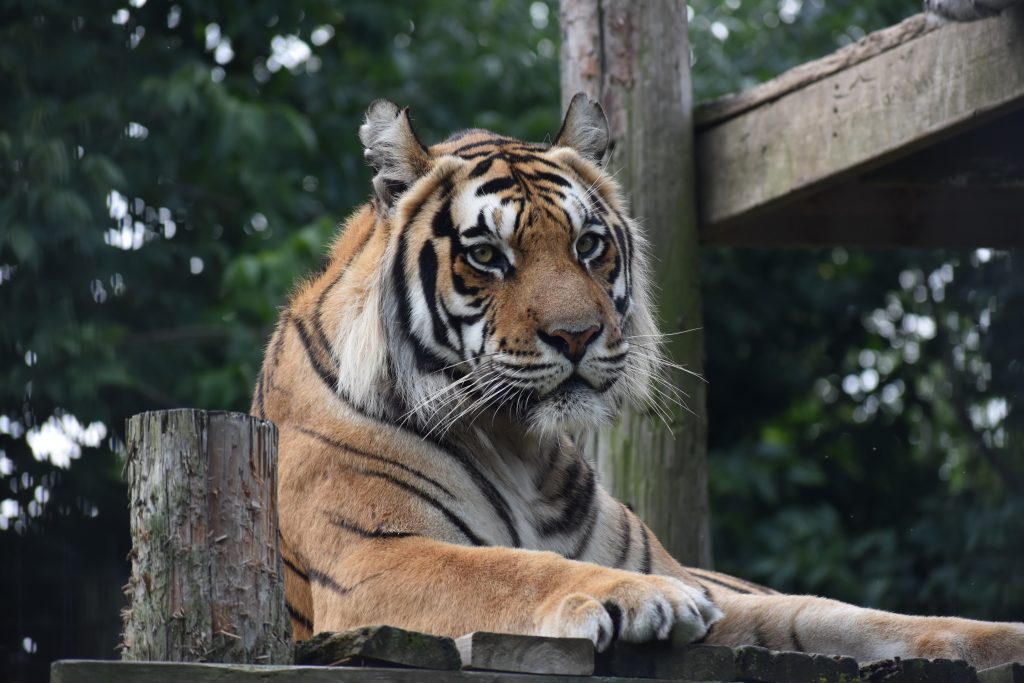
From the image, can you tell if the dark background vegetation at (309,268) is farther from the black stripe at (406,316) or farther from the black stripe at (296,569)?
the black stripe at (406,316)

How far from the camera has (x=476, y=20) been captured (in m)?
9.89

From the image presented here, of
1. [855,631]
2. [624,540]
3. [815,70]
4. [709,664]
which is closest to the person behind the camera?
[709,664]

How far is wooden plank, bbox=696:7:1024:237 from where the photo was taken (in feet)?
11.8

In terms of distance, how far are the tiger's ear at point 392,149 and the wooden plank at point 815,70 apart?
1353 mm

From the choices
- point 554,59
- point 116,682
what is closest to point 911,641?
Answer: point 116,682

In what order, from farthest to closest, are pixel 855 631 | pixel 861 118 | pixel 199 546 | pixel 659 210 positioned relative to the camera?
pixel 659 210 < pixel 861 118 < pixel 855 631 < pixel 199 546

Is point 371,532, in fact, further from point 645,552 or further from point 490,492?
point 645,552

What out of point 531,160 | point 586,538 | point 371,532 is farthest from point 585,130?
point 371,532

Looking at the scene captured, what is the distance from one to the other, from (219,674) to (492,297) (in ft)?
4.52

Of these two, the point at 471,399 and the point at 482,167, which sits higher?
the point at 482,167

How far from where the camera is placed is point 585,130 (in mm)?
3723

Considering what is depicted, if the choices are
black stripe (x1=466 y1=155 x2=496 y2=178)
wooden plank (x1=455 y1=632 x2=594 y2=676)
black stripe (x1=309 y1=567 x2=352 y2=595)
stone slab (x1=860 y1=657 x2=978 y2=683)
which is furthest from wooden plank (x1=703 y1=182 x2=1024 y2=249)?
wooden plank (x1=455 y1=632 x2=594 y2=676)

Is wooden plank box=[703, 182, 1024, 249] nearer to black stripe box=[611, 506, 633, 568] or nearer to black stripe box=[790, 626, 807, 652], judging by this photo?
black stripe box=[611, 506, 633, 568]

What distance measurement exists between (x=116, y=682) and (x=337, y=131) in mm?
7047
